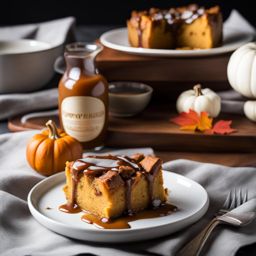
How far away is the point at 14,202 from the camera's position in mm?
1976

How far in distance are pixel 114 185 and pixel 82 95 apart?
2.17ft

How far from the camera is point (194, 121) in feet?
8.34

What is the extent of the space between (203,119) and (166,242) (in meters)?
0.86

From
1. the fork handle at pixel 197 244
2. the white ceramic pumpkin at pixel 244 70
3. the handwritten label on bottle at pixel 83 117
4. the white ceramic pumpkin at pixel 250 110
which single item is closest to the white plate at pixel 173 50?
the white ceramic pumpkin at pixel 244 70

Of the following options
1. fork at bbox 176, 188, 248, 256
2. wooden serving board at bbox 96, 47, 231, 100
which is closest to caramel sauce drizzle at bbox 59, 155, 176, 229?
fork at bbox 176, 188, 248, 256

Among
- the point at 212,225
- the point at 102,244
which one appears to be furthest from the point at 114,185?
the point at 212,225

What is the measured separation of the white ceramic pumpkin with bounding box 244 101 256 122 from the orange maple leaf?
156 mm

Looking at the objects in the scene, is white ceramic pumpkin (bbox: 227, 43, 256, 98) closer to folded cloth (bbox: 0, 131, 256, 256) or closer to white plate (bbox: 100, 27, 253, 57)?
white plate (bbox: 100, 27, 253, 57)

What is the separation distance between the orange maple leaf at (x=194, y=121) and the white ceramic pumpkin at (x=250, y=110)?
16cm

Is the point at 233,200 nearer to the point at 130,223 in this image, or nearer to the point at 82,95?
the point at 130,223

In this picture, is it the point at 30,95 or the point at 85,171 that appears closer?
the point at 85,171

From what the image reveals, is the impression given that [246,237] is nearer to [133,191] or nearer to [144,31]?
[133,191]

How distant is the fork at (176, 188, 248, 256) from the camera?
1.68m

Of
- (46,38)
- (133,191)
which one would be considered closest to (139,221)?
(133,191)
